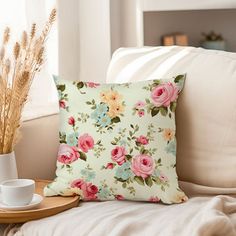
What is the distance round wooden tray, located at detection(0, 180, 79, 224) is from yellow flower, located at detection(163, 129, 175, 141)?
1.01 ft

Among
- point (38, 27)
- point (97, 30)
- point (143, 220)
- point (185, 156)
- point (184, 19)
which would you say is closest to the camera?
point (143, 220)

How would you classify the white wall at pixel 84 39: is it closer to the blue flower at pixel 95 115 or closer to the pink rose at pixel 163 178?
the blue flower at pixel 95 115

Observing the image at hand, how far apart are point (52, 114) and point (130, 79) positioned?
285mm

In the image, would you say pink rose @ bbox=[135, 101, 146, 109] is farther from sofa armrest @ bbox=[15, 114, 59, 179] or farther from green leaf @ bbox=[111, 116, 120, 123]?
sofa armrest @ bbox=[15, 114, 59, 179]

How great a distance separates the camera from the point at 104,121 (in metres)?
1.69

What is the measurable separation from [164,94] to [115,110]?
0.49ft

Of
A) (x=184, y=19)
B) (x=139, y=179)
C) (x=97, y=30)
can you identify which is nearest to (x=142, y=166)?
(x=139, y=179)

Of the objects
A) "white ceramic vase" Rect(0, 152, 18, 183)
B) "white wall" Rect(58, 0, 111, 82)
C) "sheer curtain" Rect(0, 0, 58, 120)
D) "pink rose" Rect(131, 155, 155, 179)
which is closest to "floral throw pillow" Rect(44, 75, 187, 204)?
"pink rose" Rect(131, 155, 155, 179)

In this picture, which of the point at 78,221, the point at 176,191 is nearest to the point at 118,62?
the point at 176,191

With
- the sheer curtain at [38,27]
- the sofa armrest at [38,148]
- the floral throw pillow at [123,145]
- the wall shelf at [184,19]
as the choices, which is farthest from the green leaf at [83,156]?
the wall shelf at [184,19]

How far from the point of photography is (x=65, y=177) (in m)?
1.69

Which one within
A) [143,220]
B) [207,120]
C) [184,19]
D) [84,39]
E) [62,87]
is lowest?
[143,220]

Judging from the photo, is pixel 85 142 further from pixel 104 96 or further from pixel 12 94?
pixel 12 94

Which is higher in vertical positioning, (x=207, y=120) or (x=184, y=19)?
(x=184, y=19)
